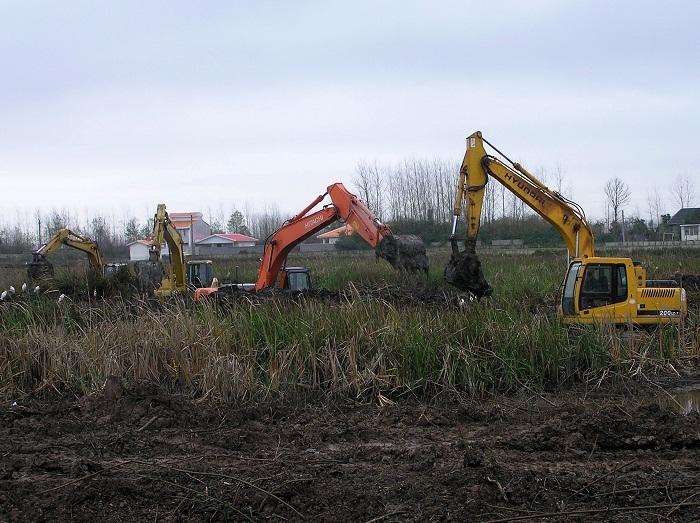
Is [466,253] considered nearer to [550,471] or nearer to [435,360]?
[435,360]

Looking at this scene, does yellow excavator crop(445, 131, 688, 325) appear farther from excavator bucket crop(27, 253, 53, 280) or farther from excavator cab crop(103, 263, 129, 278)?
excavator bucket crop(27, 253, 53, 280)

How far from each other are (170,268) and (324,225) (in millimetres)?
5375

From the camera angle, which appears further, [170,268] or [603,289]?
[170,268]

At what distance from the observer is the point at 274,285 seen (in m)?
18.8

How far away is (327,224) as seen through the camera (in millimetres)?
17391

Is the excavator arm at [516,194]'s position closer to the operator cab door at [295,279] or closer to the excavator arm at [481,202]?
the excavator arm at [481,202]

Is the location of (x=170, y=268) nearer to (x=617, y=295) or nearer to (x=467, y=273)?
(x=467, y=273)

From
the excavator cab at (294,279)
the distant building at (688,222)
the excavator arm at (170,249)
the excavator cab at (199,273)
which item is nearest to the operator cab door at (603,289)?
the excavator cab at (294,279)

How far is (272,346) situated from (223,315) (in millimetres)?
1762

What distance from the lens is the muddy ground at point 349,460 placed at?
213 inches

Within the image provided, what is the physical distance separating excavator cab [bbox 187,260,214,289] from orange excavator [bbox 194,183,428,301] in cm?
406

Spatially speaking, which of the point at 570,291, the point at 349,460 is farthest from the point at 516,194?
the point at 349,460

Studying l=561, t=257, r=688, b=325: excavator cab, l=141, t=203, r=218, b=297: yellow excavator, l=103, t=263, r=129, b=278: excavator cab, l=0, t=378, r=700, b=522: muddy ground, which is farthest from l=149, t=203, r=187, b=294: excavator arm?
l=0, t=378, r=700, b=522: muddy ground

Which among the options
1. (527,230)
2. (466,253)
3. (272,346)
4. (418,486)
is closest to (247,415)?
Answer: (272,346)
